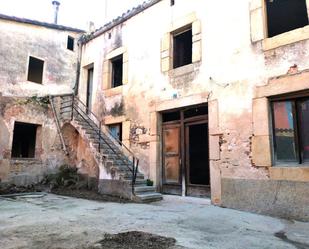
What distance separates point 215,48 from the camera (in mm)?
7168

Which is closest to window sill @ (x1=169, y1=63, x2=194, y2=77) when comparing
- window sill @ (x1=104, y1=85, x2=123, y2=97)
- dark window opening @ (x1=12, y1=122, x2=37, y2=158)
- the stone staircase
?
window sill @ (x1=104, y1=85, x2=123, y2=97)

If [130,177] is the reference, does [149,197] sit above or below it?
below

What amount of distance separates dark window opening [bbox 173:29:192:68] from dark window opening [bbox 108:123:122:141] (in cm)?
285

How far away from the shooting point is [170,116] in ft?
27.3

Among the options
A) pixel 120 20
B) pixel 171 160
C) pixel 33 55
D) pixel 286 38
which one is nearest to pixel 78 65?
pixel 33 55

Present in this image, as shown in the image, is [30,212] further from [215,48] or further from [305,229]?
[215,48]

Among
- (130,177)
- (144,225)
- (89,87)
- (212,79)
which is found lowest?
(144,225)

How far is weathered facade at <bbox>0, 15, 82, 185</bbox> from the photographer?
30.2 feet

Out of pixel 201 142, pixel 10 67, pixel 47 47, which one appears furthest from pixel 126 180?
pixel 47 47

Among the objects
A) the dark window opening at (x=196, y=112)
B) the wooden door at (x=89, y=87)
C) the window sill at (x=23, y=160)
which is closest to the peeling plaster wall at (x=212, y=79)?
the dark window opening at (x=196, y=112)

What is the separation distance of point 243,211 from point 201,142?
205 cm

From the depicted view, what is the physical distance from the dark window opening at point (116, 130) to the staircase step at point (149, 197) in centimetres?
271

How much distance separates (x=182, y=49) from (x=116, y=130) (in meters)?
3.41

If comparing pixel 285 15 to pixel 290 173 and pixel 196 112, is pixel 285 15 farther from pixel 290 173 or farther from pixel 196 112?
pixel 290 173
